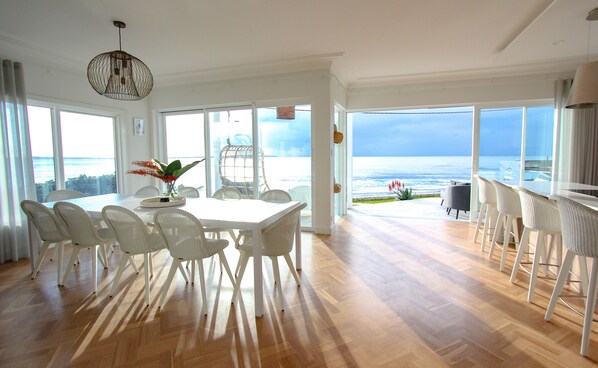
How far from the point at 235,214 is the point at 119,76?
67.4 inches

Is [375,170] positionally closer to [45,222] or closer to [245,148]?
[245,148]

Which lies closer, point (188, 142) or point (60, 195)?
point (60, 195)

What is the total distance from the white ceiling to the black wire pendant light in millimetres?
503

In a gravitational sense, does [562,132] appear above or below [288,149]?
above

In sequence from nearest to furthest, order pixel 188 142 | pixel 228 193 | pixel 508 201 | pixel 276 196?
pixel 508 201
pixel 276 196
pixel 228 193
pixel 188 142

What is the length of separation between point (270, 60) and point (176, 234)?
3062mm

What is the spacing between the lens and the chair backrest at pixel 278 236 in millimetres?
2225

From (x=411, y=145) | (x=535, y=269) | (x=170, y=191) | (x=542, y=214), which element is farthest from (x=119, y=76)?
(x=411, y=145)

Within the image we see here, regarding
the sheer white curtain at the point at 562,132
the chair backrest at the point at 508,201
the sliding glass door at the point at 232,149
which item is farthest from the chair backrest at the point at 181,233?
the sheer white curtain at the point at 562,132

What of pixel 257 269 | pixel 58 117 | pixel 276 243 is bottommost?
pixel 257 269

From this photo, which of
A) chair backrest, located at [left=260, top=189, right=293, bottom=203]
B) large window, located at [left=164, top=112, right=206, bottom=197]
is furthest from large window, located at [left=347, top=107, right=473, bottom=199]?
chair backrest, located at [left=260, top=189, right=293, bottom=203]

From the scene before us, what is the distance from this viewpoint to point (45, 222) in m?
2.83

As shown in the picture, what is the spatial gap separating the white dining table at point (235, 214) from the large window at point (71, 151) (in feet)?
4.17

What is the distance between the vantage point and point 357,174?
17.2 meters
